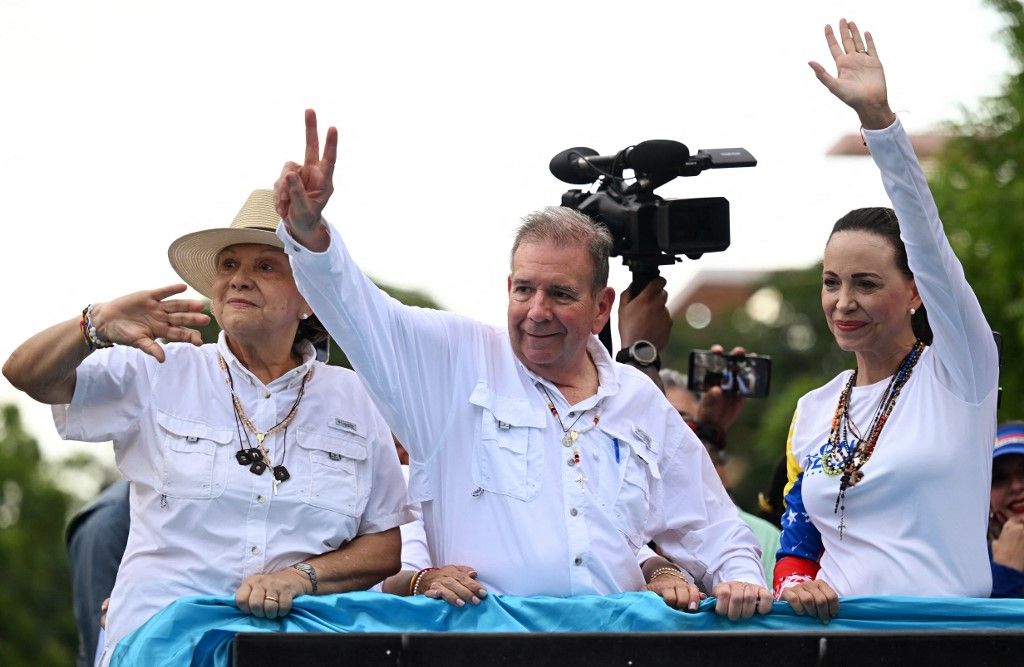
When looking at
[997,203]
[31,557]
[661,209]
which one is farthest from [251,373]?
[31,557]

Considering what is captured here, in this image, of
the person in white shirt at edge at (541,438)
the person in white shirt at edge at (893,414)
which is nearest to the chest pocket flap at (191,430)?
the person in white shirt at edge at (541,438)

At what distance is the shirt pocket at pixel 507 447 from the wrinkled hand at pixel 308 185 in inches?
29.2

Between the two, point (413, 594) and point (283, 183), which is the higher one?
point (283, 183)

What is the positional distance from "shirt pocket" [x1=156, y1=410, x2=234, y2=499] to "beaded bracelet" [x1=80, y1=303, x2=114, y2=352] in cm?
36

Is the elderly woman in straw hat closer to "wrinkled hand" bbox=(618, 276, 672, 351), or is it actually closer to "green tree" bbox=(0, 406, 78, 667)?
"wrinkled hand" bbox=(618, 276, 672, 351)

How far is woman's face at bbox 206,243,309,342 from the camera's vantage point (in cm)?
448

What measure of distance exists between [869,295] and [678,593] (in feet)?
3.24

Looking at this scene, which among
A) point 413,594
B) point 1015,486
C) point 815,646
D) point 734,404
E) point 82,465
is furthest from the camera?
point 82,465

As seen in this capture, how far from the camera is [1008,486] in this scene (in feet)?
17.4

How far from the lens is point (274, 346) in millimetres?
4555

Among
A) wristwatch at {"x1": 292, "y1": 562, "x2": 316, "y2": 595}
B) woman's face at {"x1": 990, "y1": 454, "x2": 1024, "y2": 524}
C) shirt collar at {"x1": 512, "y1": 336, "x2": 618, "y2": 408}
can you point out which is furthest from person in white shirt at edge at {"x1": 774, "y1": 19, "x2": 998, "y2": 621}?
wristwatch at {"x1": 292, "y1": 562, "x2": 316, "y2": 595}

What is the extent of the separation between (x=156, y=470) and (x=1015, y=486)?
2.83 m

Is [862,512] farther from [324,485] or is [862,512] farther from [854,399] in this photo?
[324,485]

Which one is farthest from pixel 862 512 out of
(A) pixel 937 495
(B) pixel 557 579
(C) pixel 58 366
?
(C) pixel 58 366
